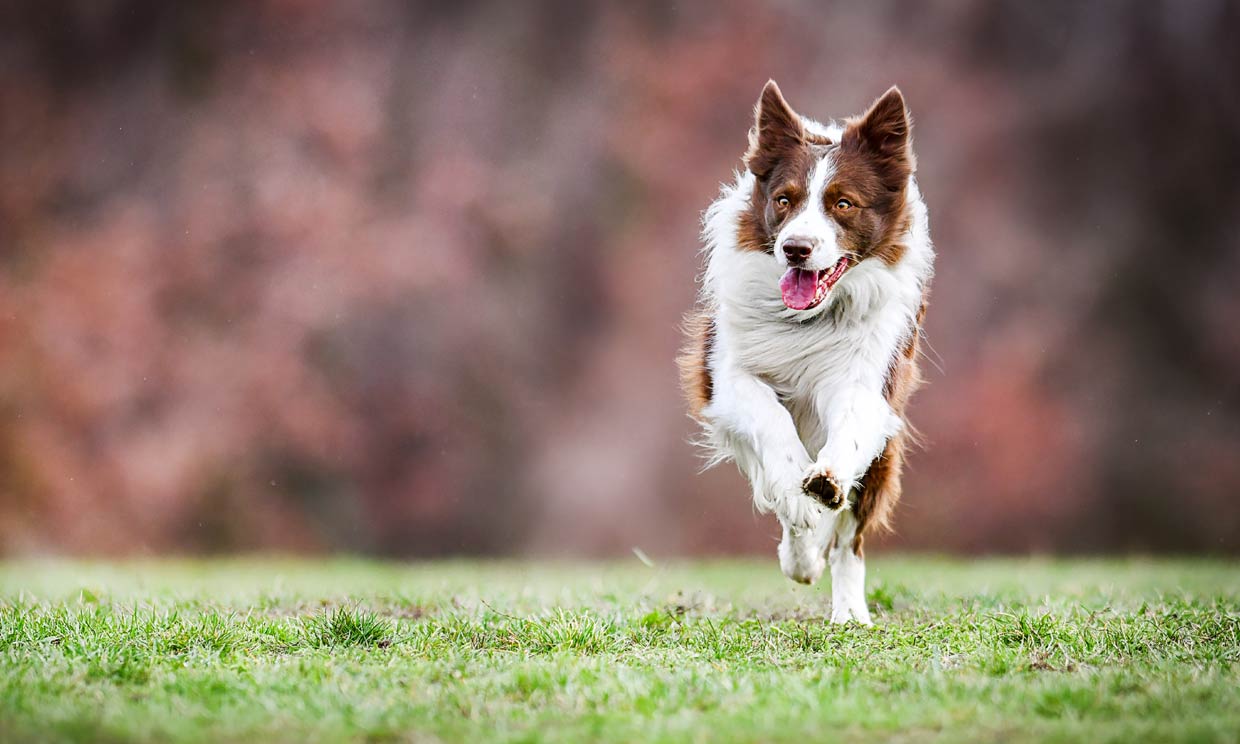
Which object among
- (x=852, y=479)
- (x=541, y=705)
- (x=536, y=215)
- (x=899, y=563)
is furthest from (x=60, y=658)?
(x=536, y=215)

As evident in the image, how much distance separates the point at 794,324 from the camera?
623cm

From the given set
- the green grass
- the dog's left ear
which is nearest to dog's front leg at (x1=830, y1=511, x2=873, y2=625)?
the green grass

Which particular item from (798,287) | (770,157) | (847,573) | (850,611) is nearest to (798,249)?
(798,287)

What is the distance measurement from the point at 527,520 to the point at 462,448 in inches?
49.2

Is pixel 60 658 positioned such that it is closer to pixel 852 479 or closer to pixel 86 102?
pixel 852 479

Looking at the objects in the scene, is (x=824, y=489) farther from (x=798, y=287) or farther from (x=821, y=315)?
(x=821, y=315)

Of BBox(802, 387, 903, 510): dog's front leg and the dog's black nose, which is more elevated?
the dog's black nose

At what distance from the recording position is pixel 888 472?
6195 mm

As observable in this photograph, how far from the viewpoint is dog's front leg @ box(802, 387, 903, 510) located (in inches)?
209

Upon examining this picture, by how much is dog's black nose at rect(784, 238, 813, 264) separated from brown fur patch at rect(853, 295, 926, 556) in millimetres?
767

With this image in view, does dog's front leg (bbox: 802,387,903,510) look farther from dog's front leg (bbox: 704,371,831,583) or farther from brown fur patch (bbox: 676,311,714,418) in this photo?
brown fur patch (bbox: 676,311,714,418)

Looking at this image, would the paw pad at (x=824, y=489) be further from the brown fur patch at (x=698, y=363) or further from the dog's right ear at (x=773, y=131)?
the dog's right ear at (x=773, y=131)

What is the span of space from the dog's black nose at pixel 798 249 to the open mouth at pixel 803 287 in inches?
4.6

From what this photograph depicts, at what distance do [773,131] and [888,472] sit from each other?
1.67 metres
